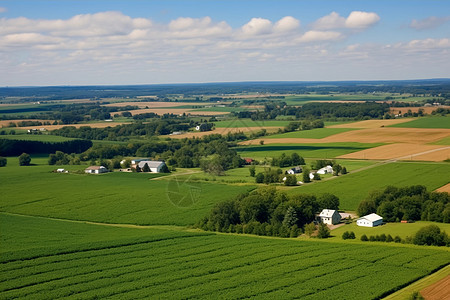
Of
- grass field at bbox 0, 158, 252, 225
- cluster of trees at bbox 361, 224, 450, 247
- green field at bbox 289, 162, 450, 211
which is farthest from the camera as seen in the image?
green field at bbox 289, 162, 450, 211

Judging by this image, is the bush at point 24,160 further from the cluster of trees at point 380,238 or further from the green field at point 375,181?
the cluster of trees at point 380,238

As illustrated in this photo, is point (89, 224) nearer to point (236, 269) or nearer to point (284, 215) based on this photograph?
point (284, 215)

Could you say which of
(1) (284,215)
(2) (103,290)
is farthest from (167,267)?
(1) (284,215)

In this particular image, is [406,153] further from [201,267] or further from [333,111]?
[333,111]

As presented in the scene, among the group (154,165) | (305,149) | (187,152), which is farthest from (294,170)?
(187,152)

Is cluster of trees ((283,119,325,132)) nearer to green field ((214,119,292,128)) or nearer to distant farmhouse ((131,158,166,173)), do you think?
green field ((214,119,292,128))

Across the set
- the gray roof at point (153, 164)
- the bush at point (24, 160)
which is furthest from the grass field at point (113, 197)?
the bush at point (24, 160)

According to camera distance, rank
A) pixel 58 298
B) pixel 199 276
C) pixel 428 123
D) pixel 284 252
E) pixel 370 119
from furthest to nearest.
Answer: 1. pixel 370 119
2. pixel 428 123
3. pixel 284 252
4. pixel 199 276
5. pixel 58 298

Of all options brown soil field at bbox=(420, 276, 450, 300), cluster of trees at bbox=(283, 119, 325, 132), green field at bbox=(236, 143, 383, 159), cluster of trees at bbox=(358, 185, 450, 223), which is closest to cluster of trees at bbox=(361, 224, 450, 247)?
cluster of trees at bbox=(358, 185, 450, 223)
